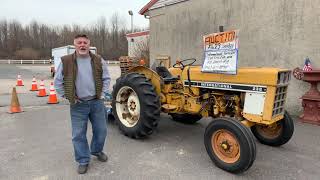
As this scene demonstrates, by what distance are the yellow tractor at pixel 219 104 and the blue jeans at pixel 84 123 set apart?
1025 mm

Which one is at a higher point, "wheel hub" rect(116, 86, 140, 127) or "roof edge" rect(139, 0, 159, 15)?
"roof edge" rect(139, 0, 159, 15)

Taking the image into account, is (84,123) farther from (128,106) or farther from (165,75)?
(165,75)

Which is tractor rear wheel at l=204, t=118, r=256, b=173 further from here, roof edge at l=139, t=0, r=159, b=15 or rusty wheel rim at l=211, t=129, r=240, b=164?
roof edge at l=139, t=0, r=159, b=15

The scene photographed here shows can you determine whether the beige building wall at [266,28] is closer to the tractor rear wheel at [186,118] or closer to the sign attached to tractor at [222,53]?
the tractor rear wheel at [186,118]

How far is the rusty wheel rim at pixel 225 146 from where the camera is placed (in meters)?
3.97

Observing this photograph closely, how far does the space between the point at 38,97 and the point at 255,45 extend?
25.5 ft

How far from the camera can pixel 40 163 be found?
4277 millimetres

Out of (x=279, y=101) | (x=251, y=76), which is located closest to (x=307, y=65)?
(x=279, y=101)

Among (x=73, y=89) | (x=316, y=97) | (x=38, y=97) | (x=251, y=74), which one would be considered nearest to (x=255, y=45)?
(x=316, y=97)

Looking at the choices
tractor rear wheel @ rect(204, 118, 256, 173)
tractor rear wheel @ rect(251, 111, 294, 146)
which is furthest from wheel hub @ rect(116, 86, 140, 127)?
tractor rear wheel @ rect(251, 111, 294, 146)

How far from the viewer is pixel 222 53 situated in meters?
4.36

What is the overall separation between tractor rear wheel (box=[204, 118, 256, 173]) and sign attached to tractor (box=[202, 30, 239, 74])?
82 cm

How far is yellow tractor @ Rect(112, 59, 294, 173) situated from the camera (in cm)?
398

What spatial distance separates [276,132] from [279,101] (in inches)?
37.1
